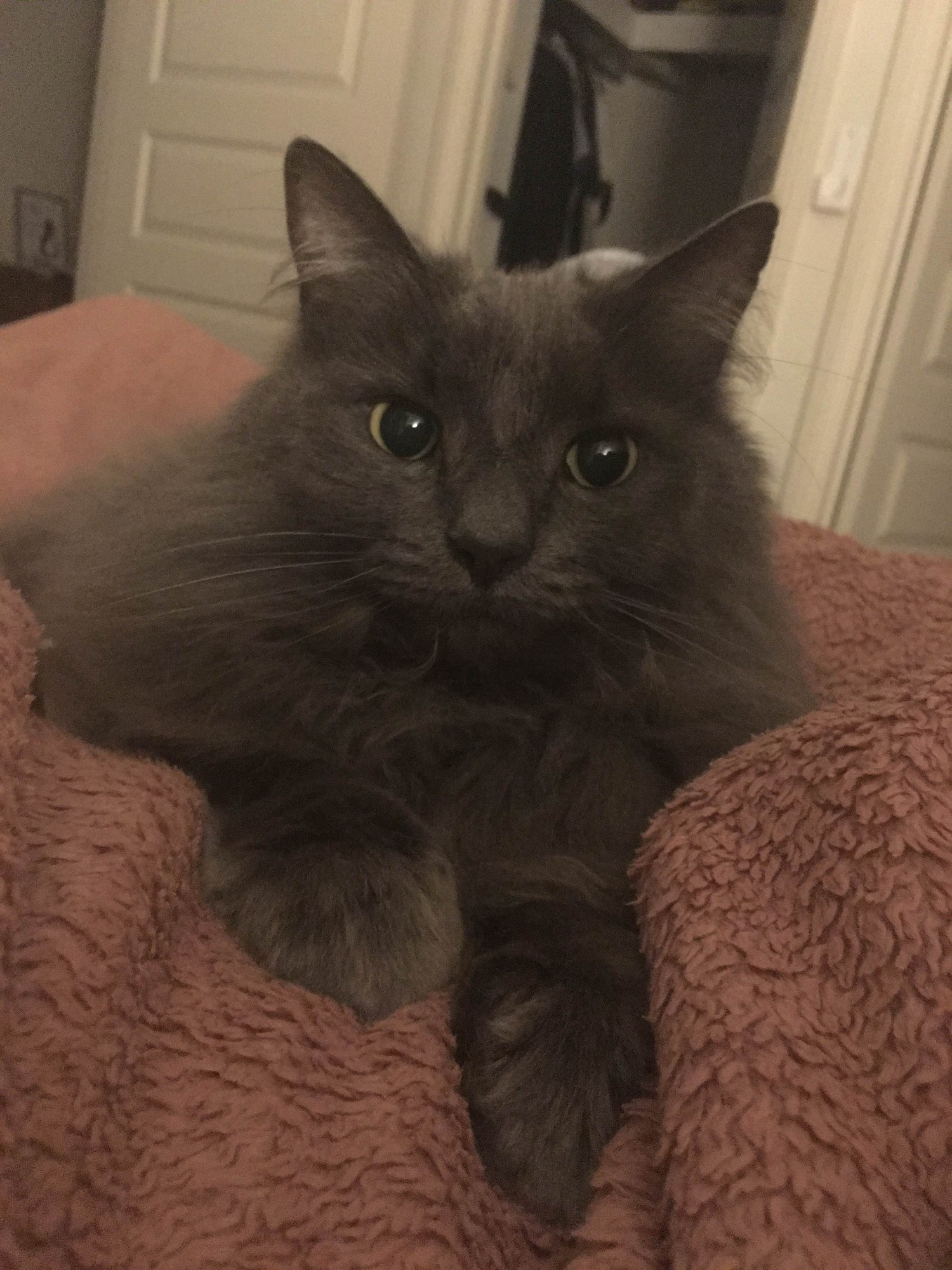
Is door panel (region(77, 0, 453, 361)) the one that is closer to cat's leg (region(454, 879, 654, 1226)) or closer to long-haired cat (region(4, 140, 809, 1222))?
long-haired cat (region(4, 140, 809, 1222))

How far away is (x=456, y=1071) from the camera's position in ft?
1.95

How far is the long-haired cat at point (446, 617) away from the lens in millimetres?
688

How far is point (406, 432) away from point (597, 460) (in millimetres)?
167

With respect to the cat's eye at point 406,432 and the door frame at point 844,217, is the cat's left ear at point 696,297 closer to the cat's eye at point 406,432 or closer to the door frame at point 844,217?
the cat's eye at point 406,432

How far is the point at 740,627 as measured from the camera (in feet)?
2.99

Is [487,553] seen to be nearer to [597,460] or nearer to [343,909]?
[597,460]

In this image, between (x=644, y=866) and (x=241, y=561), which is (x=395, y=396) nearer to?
(x=241, y=561)

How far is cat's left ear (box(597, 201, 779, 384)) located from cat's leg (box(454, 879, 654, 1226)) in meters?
0.51

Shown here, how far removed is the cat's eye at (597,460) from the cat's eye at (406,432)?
0.12 metres

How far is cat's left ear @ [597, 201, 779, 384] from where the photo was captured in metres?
0.85

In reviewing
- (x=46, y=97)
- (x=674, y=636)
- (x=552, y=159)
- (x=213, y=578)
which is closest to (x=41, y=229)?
(x=46, y=97)

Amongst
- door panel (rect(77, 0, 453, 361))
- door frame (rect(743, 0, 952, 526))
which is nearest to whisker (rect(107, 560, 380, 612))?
door frame (rect(743, 0, 952, 526))

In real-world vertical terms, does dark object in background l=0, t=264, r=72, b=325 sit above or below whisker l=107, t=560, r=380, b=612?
above

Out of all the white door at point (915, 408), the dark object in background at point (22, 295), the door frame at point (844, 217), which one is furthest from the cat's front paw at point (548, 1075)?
the dark object in background at point (22, 295)
